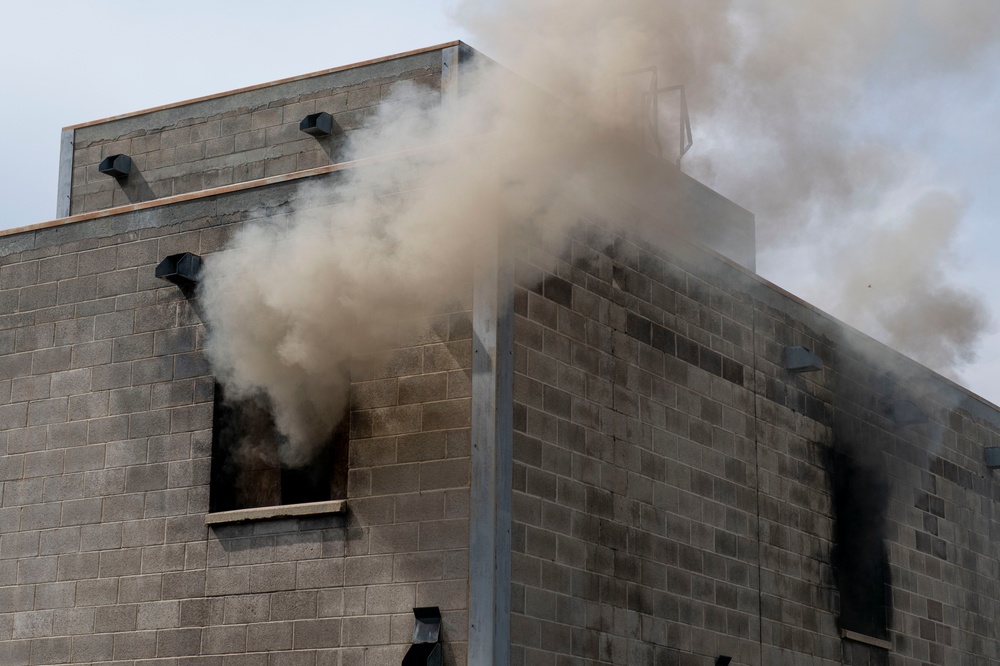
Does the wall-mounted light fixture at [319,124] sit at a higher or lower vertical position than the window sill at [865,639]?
higher

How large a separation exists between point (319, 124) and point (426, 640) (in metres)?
7.38

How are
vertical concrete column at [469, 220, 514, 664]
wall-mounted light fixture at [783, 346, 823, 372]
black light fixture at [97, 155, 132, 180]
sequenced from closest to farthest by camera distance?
vertical concrete column at [469, 220, 514, 664] → wall-mounted light fixture at [783, 346, 823, 372] → black light fixture at [97, 155, 132, 180]

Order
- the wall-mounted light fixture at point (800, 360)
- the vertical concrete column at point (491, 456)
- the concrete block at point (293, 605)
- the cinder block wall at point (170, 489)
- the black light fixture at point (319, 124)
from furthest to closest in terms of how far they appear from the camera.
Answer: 1. the black light fixture at point (319, 124)
2. the wall-mounted light fixture at point (800, 360)
3. the concrete block at point (293, 605)
4. the cinder block wall at point (170, 489)
5. the vertical concrete column at point (491, 456)

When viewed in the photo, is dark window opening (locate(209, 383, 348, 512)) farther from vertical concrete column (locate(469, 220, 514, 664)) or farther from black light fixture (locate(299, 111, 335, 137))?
black light fixture (locate(299, 111, 335, 137))

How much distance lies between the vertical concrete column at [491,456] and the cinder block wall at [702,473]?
183mm

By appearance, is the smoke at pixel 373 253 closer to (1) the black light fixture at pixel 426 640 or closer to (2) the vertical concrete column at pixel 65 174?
(1) the black light fixture at pixel 426 640

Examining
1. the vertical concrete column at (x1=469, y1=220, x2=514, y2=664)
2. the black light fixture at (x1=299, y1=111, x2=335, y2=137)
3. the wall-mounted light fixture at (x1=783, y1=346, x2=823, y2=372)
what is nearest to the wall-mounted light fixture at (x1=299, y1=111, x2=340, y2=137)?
the black light fixture at (x1=299, y1=111, x2=335, y2=137)

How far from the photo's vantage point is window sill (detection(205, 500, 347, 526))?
45.0 feet

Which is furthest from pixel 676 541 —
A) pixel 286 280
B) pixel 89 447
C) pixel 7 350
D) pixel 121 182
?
pixel 121 182

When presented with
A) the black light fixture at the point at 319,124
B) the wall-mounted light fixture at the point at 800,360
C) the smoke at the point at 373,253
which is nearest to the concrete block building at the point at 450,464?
the wall-mounted light fixture at the point at 800,360

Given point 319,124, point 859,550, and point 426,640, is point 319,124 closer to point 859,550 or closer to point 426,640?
point 426,640

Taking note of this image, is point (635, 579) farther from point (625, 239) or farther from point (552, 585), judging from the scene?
point (625, 239)

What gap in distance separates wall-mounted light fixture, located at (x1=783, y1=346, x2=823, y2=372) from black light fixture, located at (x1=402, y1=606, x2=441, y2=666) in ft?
21.8

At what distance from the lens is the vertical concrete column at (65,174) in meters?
20.0
